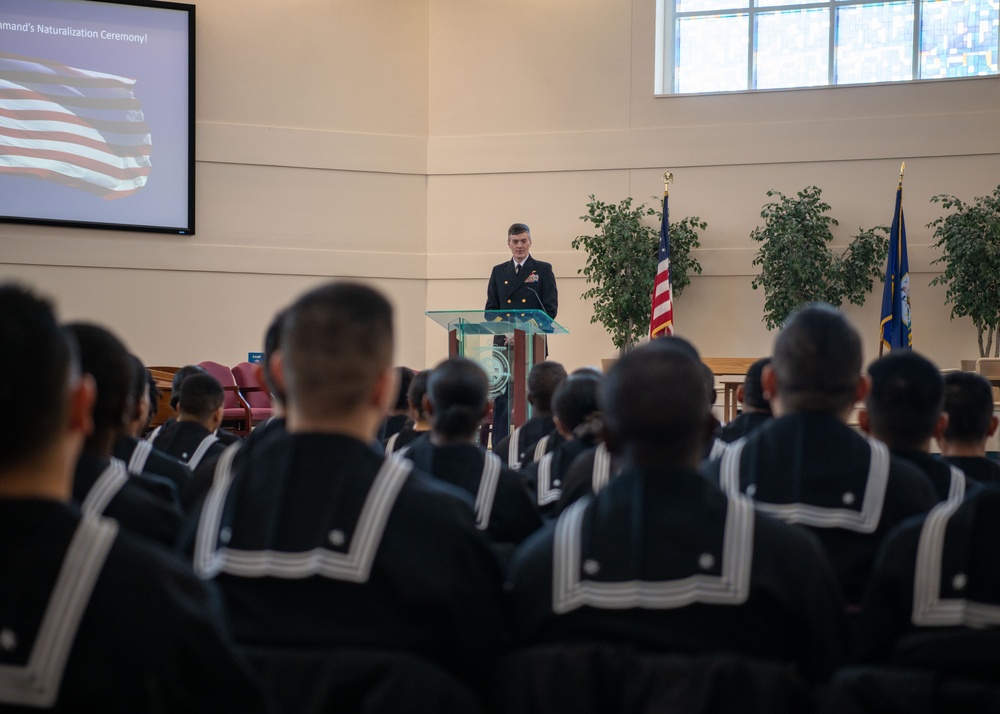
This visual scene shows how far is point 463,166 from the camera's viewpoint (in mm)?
10031

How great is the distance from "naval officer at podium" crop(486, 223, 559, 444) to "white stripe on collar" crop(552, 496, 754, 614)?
628 centimetres

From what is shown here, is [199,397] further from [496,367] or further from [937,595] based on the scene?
[496,367]

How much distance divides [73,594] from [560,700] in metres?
0.70

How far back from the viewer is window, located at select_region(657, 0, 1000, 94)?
904cm

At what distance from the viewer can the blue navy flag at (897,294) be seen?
322 inches

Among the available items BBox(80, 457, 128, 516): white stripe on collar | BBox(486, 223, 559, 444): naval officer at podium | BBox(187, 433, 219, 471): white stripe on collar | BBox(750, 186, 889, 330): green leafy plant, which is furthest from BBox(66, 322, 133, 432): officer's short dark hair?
BBox(750, 186, 889, 330): green leafy plant

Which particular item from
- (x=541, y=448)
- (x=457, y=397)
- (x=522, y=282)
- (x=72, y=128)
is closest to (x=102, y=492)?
(x=457, y=397)

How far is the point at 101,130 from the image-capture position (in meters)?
8.91

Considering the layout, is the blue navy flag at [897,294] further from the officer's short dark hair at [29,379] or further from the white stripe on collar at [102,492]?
the officer's short dark hair at [29,379]

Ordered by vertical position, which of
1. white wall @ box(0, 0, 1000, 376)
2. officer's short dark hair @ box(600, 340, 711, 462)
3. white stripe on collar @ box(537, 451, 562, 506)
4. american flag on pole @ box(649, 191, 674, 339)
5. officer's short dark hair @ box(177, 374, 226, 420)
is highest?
white wall @ box(0, 0, 1000, 376)

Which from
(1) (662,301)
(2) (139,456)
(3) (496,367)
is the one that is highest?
(1) (662,301)

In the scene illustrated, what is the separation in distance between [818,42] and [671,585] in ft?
29.8

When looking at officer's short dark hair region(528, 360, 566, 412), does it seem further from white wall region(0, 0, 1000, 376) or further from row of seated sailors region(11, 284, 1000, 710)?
white wall region(0, 0, 1000, 376)

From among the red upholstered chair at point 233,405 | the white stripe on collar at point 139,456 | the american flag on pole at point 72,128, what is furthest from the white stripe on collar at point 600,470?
the american flag on pole at point 72,128
